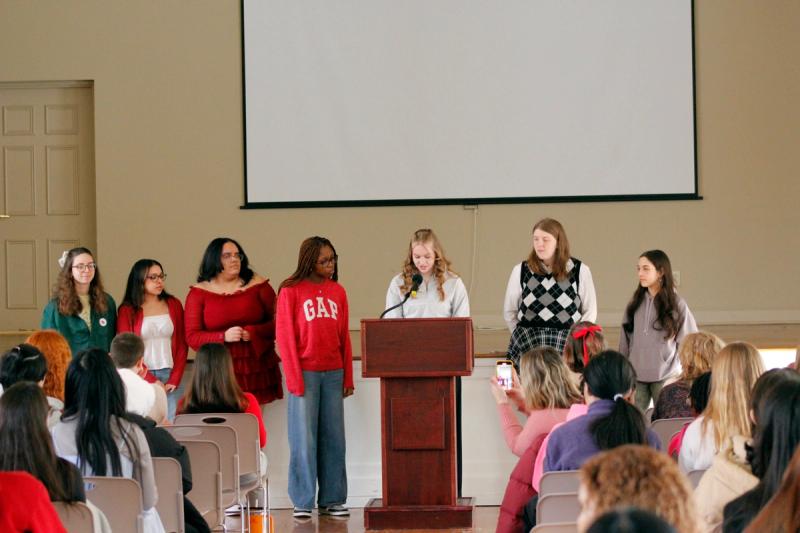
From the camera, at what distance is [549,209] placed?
9.19 m

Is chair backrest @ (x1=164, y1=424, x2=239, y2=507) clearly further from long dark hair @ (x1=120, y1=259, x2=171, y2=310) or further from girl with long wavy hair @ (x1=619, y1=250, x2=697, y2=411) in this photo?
girl with long wavy hair @ (x1=619, y1=250, x2=697, y2=411)

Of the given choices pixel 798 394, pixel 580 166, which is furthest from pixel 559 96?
pixel 798 394

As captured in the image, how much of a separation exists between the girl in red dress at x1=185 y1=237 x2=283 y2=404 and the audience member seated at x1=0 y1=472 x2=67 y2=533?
353 centimetres

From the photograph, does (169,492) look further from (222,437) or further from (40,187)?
(40,187)

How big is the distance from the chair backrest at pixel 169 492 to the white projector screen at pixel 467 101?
5.53 meters

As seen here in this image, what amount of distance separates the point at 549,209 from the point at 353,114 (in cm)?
182

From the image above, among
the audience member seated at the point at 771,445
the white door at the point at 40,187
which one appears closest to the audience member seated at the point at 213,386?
the audience member seated at the point at 771,445

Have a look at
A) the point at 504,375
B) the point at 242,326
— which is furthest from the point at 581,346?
the point at 242,326

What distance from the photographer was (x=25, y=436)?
276 cm

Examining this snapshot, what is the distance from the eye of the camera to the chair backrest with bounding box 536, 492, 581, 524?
10.4ft

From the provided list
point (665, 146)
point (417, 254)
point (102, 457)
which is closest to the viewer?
point (102, 457)

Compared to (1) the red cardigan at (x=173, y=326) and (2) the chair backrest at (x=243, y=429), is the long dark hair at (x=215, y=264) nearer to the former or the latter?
(1) the red cardigan at (x=173, y=326)

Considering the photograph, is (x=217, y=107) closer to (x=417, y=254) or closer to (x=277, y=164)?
(x=277, y=164)

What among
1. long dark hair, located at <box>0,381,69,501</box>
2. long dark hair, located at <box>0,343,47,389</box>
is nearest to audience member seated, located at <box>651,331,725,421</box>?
long dark hair, located at <box>0,343,47,389</box>
